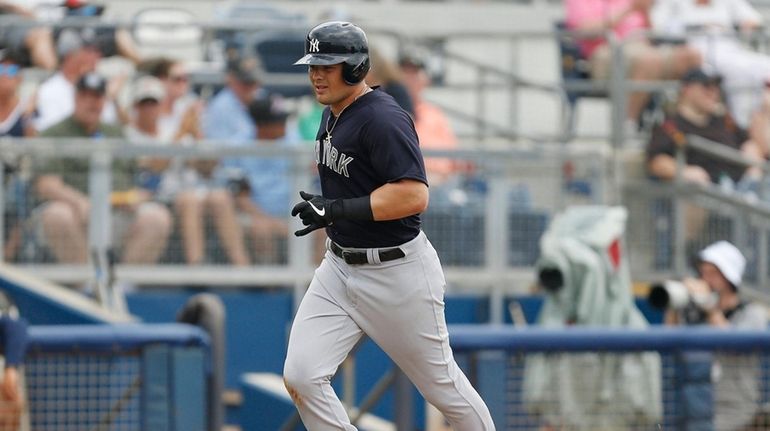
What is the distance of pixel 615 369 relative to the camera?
7.76 metres

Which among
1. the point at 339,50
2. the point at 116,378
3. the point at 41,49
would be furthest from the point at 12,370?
the point at 41,49

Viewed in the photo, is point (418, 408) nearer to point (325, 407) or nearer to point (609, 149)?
point (609, 149)

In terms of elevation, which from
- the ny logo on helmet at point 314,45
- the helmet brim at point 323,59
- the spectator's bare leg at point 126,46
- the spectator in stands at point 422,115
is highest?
the ny logo on helmet at point 314,45

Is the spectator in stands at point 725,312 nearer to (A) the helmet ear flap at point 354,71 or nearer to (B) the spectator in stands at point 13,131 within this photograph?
(A) the helmet ear flap at point 354,71

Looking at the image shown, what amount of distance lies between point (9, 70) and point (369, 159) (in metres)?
5.54

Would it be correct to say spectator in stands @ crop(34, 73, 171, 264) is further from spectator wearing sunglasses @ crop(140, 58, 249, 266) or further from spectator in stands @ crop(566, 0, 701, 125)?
spectator in stands @ crop(566, 0, 701, 125)

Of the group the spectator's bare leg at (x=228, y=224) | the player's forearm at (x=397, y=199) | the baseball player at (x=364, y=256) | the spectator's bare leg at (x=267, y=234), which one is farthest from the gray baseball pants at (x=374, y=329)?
the spectator's bare leg at (x=267, y=234)

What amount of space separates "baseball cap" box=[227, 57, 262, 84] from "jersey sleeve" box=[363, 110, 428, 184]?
18.1 feet

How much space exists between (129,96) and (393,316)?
5678 mm

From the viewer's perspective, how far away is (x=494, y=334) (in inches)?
296

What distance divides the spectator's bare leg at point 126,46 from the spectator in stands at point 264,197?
1.83 metres

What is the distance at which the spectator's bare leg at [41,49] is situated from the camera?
1120 cm

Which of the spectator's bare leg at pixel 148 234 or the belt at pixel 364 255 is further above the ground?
the belt at pixel 364 255

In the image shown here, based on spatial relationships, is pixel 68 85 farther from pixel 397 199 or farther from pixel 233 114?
pixel 397 199
